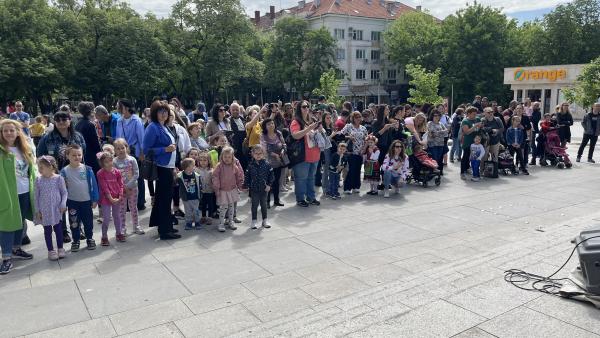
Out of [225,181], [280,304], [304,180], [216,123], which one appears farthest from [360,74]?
[280,304]

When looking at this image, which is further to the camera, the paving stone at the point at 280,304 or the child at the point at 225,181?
the child at the point at 225,181

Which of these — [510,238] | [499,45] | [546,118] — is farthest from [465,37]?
[510,238]

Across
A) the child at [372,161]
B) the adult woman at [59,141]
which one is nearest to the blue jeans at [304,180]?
the child at [372,161]

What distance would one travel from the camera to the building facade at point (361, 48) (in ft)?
214

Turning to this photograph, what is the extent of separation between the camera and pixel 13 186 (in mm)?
5801

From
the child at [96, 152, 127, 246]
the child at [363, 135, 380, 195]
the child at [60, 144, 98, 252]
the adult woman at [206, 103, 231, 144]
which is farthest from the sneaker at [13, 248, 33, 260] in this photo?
the child at [363, 135, 380, 195]

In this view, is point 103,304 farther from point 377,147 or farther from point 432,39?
point 432,39

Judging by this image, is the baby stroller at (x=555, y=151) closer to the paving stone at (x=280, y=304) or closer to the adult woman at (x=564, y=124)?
Answer: the adult woman at (x=564, y=124)

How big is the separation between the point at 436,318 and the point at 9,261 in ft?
16.6

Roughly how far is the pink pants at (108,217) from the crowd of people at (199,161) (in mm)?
15

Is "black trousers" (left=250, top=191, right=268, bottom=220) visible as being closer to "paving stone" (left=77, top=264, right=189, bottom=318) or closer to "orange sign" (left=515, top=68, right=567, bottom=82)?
"paving stone" (left=77, top=264, right=189, bottom=318)

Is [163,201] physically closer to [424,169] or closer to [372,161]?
[372,161]

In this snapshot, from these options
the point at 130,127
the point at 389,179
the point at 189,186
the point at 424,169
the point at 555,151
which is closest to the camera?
the point at 189,186

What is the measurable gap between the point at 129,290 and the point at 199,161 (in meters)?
2.93
